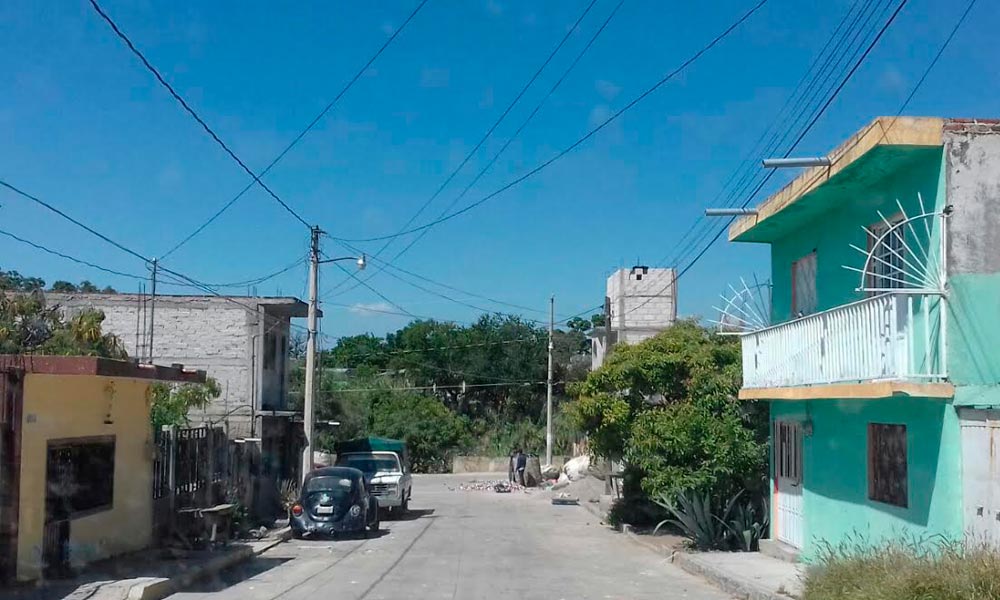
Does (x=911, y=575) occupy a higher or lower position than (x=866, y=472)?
lower

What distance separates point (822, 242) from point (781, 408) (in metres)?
4.01

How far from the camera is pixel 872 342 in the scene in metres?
13.5

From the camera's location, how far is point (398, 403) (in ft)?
209

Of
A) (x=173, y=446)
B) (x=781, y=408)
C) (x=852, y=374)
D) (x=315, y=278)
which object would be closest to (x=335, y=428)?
(x=315, y=278)

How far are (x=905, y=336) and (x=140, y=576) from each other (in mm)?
11418

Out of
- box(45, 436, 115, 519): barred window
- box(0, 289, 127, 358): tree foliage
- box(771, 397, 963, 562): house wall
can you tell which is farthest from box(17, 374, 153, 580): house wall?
A: box(771, 397, 963, 562): house wall

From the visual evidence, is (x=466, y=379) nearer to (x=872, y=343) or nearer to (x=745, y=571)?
(x=745, y=571)

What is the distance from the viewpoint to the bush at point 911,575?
9.63 meters

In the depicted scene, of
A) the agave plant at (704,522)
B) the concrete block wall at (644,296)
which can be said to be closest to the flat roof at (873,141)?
the agave plant at (704,522)

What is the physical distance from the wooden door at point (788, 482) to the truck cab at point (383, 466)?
1368 centimetres

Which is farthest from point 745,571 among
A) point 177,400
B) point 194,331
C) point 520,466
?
point 520,466

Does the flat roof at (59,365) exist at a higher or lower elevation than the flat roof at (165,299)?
lower

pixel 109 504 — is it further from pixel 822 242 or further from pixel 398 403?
pixel 398 403

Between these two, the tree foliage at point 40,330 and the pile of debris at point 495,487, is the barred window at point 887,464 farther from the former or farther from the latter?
the pile of debris at point 495,487
